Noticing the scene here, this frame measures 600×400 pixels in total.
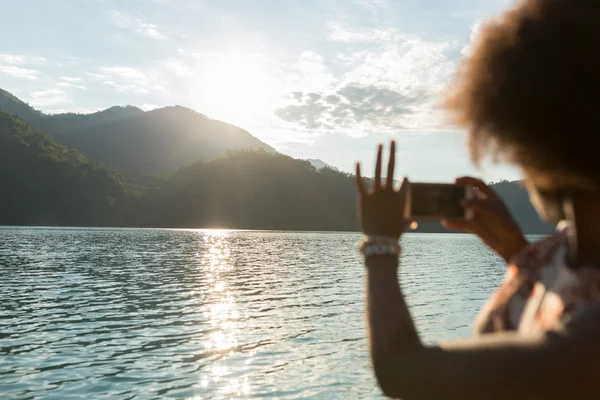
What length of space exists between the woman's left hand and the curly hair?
0.28 meters

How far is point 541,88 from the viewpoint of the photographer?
4.00ft

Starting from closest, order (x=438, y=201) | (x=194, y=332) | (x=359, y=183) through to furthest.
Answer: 1. (x=359, y=183)
2. (x=438, y=201)
3. (x=194, y=332)

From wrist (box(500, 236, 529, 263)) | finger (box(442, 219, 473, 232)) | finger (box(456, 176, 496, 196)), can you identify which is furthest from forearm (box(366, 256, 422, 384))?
wrist (box(500, 236, 529, 263))

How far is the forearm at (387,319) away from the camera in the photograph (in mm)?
1344

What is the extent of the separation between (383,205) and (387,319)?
0.33m

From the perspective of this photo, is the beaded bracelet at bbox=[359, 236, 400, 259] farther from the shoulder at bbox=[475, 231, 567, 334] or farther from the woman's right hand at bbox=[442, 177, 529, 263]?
the woman's right hand at bbox=[442, 177, 529, 263]

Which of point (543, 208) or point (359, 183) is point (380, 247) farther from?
point (543, 208)

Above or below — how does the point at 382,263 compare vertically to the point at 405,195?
below

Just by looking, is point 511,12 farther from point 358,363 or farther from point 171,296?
point 171,296

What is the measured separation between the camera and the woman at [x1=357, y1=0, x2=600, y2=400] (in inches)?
45.5

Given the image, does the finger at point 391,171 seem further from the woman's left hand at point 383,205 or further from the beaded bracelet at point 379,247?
the beaded bracelet at point 379,247

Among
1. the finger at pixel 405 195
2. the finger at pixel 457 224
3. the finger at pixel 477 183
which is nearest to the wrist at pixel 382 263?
the finger at pixel 405 195

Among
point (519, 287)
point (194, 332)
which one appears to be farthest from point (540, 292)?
point (194, 332)

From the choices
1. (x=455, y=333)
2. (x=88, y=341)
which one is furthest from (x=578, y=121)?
(x=455, y=333)
